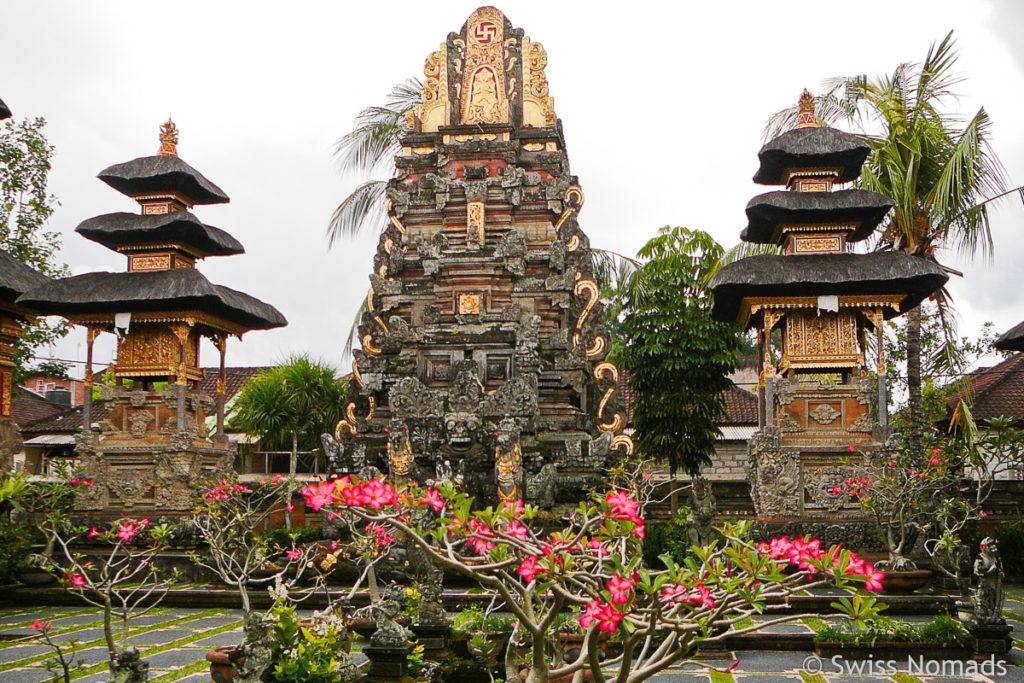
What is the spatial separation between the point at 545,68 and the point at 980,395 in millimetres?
14260

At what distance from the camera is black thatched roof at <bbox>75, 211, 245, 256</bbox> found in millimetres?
16922

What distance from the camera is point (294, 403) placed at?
21781mm

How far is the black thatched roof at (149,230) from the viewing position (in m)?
16.9

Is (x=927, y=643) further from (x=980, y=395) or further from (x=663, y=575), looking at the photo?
(x=980, y=395)

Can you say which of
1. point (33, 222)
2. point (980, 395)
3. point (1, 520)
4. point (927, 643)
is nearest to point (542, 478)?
point (927, 643)

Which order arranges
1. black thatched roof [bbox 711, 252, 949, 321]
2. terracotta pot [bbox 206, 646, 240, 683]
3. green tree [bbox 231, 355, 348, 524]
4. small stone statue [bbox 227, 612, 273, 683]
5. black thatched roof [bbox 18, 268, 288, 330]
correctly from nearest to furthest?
small stone statue [bbox 227, 612, 273, 683] → terracotta pot [bbox 206, 646, 240, 683] → black thatched roof [bbox 711, 252, 949, 321] → black thatched roof [bbox 18, 268, 288, 330] → green tree [bbox 231, 355, 348, 524]

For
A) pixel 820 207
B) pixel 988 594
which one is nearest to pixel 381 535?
pixel 988 594

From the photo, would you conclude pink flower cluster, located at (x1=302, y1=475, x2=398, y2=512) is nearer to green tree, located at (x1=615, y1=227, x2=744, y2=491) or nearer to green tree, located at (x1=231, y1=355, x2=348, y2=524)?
green tree, located at (x1=615, y1=227, x2=744, y2=491)

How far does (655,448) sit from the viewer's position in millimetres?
19094

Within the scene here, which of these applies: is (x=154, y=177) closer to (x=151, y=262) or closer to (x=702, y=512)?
(x=151, y=262)

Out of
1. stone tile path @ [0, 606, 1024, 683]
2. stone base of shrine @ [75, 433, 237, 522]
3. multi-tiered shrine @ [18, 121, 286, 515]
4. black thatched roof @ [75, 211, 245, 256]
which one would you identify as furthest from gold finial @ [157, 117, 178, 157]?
stone tile path @ [0, 606, 1024, 683]

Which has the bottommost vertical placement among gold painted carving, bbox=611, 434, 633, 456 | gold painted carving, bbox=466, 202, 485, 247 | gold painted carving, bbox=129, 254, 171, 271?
gold painted carving, bbox=611, 434, 633, 456

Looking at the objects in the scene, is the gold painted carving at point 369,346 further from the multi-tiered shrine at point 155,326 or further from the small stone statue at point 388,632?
the small stone statue at point 388,632

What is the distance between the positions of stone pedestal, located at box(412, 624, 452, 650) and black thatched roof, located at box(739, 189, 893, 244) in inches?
423
